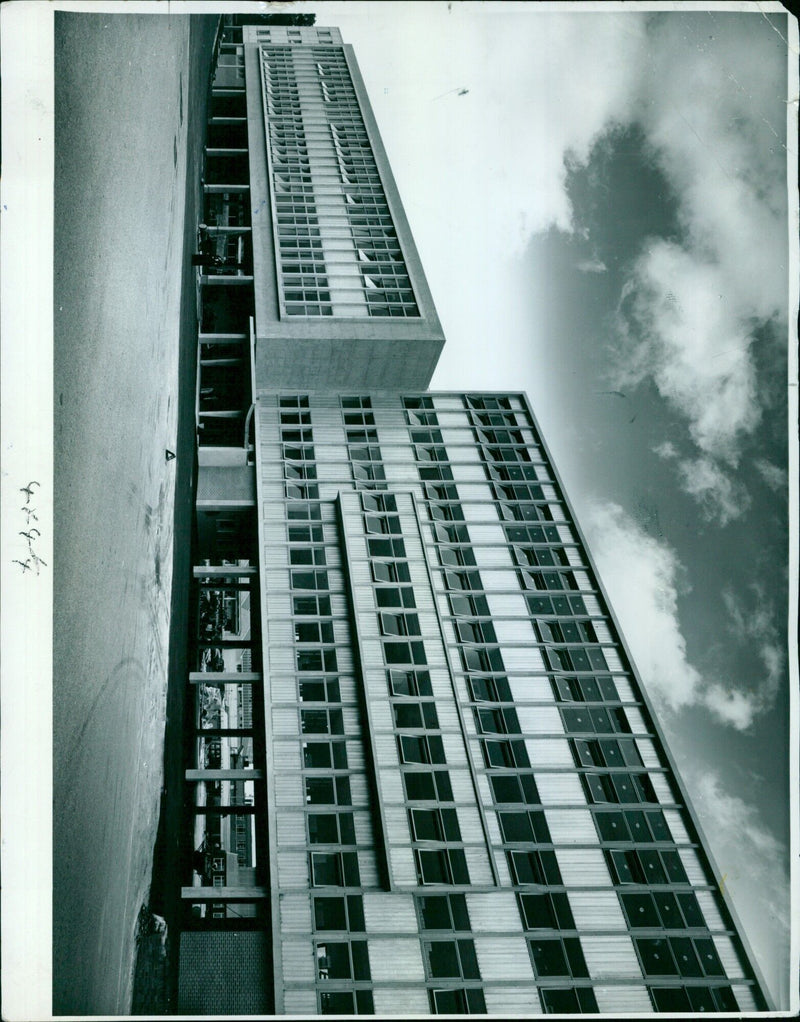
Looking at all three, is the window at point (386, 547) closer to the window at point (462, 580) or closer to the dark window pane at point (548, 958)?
the window at point (462, 580)

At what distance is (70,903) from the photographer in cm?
770

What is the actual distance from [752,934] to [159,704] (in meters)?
24.2

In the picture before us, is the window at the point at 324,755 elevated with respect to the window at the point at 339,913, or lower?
elevated

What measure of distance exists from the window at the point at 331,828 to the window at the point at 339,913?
196 cm

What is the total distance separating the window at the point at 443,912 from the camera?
23359 millimetres

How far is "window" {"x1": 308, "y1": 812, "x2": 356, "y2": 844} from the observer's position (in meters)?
25.6

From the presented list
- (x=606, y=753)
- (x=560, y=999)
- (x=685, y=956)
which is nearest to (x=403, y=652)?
(x=606, y=753)

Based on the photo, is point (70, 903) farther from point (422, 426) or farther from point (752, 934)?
point (422, 426)

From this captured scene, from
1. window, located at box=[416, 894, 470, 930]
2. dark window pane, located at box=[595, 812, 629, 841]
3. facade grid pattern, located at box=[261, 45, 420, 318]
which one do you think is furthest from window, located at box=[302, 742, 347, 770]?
facade grid pattern, located at box=[261, 45, 420, 318]

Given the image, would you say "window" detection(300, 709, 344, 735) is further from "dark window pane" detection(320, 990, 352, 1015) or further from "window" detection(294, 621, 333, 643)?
"dark window pane" detection(320, 990, 352, 1015)

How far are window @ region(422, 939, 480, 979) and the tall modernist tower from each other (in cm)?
8

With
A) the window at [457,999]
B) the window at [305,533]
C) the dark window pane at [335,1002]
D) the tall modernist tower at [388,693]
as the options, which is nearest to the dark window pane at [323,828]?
the tall modernist tower at [388,693]

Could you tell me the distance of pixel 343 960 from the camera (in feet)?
73.8

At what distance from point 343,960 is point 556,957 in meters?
7.03
